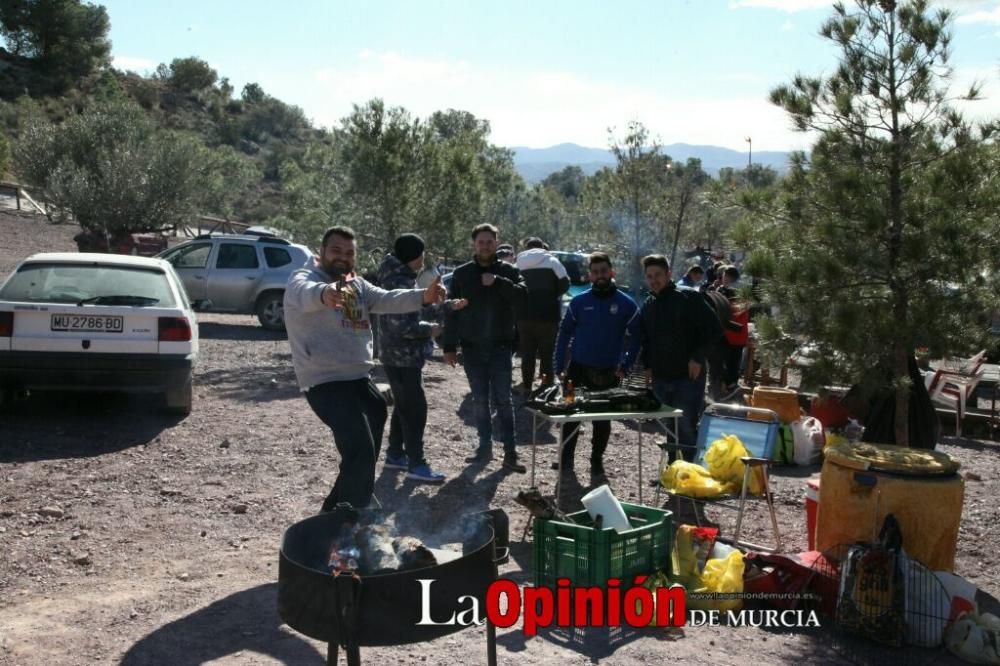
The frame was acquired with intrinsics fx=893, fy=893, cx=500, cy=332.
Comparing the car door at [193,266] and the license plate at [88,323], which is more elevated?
the car door at [193,266]

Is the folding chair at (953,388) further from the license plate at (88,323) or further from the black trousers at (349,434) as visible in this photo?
the license plate at (88,323)

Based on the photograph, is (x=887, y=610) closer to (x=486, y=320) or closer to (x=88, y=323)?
(x=486, y=320)

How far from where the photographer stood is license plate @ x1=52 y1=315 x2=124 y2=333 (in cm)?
754

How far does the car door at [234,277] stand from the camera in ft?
53.7

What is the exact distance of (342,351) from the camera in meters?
4.80

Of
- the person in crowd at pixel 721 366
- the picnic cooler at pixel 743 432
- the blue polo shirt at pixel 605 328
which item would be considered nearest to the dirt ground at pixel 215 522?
the picnic cooler at pixel 743 432

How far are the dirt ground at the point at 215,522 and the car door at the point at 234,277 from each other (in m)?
5.96

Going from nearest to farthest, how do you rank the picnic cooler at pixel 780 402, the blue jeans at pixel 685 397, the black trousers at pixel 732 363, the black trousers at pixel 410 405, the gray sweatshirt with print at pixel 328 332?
the gray sweatshirt with print at pixel 328 332, the black trousers at pixel 410 405, the blue jeans at pixel 685 397, the picnic cooler at pixel 780 402, the black trousers at pixel 732 363

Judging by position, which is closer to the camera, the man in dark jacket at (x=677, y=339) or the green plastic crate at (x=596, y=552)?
the green plastic crate at (x=596, y=552)

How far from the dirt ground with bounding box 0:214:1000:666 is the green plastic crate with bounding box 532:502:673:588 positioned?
34 cm

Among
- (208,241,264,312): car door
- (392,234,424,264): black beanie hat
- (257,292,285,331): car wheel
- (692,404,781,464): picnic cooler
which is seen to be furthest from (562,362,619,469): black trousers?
(208,241,264,312): car door

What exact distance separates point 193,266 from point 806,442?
1201cm
